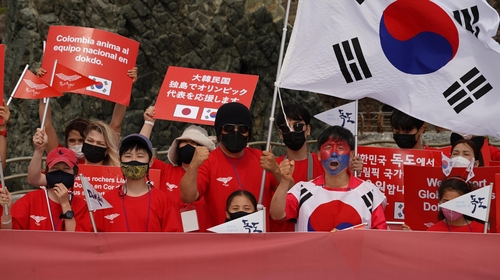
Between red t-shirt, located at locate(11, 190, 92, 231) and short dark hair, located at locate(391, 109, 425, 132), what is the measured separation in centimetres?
284

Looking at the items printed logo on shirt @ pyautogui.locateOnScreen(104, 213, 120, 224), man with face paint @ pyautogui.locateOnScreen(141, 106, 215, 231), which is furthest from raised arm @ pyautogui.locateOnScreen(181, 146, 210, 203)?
man with face paint @ pyautogui.locateOnScreen(141, 106, 215, 231)

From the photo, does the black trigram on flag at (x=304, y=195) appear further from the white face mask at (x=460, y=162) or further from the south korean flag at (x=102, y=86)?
the south korean flag at (x=102, y=86)

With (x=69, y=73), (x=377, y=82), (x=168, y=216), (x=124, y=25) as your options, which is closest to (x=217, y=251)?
(x=168, y=216)

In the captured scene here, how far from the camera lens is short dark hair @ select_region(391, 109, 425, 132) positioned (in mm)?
6965

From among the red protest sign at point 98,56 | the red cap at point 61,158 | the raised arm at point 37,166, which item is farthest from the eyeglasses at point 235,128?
the red protest sign at point 98,56

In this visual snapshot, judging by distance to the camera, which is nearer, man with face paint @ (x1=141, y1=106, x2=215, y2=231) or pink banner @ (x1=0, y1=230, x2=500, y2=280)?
pink banner @ (x1=0, y1=230, x2=500, y2=280)

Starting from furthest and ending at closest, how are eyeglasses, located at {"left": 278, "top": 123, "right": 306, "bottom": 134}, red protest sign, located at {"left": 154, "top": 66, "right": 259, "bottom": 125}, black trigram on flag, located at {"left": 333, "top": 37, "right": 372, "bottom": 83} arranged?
1. red protest sign, located at {"left": 154, "top": 66, "right": 259, "bottom": 125}
2. eyeglasses, located at {"left": 278, "top": 123, "right": 306, "bottom": 134}
3. black trigram on flag, located at {"left": 333, "top": 37, "right": 372, "bottom": 83}

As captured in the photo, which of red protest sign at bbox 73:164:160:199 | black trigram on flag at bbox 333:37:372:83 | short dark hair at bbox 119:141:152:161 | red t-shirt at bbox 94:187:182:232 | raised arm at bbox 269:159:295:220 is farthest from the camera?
red protest sign at bbox 73:164:160:199

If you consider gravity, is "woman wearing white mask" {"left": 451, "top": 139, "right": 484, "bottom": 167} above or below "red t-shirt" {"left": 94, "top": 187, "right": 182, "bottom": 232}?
above

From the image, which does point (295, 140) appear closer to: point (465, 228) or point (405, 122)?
point (405, 122)

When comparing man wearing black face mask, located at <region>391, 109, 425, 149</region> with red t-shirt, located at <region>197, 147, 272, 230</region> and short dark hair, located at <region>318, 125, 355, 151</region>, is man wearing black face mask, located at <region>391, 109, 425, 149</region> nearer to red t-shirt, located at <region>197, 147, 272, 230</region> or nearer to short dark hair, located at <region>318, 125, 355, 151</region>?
short dark hair, located at <region>318, 125, 355, 151</region>

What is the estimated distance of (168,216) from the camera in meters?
5.39

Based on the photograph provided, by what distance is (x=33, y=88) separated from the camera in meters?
6.54

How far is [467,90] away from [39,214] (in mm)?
3003
